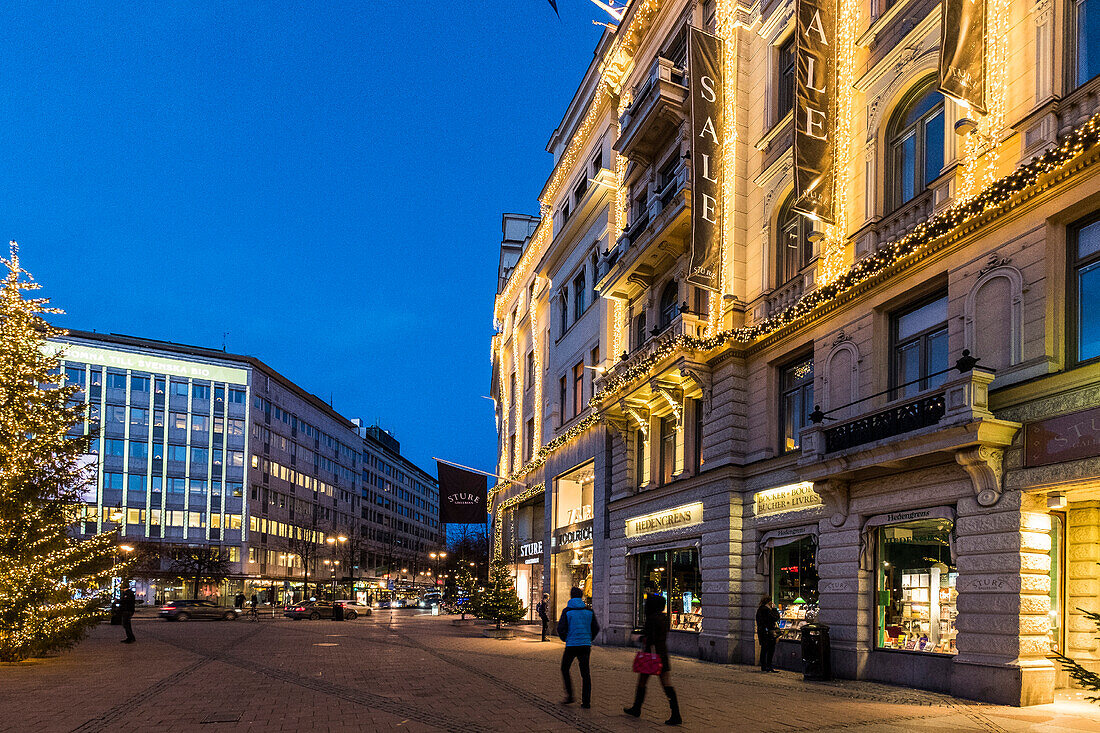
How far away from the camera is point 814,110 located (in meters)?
19.2

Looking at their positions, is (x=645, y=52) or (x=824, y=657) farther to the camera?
(x=645, y=52)

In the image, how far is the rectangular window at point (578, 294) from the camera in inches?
1547

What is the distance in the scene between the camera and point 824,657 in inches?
668

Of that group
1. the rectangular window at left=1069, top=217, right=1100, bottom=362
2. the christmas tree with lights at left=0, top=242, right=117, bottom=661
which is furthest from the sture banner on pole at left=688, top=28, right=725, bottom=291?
the christmas tree with lights at left=0, top=242, right=117, bottom=661

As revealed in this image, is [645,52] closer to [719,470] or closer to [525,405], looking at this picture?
[719,470]

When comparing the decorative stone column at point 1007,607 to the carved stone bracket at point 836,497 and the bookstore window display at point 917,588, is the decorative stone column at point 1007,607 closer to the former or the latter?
the bookstore window display at point 917,588

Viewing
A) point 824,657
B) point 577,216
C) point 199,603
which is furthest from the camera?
point 199,603

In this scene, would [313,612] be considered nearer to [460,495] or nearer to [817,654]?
[460,495]

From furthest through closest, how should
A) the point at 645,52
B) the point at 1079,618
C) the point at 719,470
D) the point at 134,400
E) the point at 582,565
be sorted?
the point at 134,400 < the point at 582,565 < the point at 645,52 < the point at 719,470 < the point at 1079,618

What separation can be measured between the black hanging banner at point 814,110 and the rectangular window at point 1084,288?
607 centimetres

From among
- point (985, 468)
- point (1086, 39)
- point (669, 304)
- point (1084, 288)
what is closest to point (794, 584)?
point (985, 468)

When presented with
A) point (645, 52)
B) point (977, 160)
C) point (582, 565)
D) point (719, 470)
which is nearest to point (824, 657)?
point (719, 470)

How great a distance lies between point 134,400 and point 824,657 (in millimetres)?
83743

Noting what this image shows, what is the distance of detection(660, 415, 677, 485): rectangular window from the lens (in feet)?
87.7
